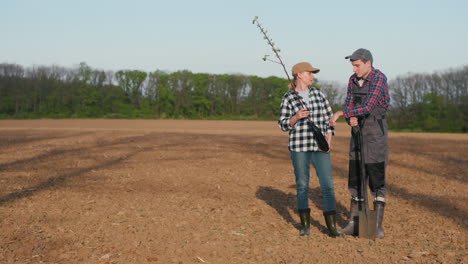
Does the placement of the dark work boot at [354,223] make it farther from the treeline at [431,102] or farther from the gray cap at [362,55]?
the treeline at [431,102]

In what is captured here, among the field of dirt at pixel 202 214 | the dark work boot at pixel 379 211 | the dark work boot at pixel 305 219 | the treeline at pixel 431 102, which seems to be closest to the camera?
the field of dirt at pixel 202 214

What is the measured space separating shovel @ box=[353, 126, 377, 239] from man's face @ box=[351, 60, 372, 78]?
612 millimetres

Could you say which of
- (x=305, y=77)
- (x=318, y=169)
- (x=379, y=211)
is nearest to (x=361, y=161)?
(x=318, y=169)

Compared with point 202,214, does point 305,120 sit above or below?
above

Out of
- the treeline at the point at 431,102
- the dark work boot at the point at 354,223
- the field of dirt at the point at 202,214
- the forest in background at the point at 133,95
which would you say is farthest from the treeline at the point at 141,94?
the dark work boot at the point at 354,223

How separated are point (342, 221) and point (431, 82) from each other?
116ft

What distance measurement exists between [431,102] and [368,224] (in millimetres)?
34189

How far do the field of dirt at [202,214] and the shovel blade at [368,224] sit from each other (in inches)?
3.7

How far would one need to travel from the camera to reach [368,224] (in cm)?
496

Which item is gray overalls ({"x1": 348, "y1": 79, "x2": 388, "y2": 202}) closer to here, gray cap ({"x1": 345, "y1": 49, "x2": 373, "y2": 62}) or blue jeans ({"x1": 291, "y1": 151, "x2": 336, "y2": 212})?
gray cap ({"x1": 345, "y1": 49, "x2": 373, "y2": 62})

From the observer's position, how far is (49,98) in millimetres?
49250

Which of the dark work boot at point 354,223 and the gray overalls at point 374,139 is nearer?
the gray overalls at point 374,139

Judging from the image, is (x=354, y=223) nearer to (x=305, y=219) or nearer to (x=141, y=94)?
(x=305, y=219)

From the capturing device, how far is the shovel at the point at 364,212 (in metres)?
4.88
